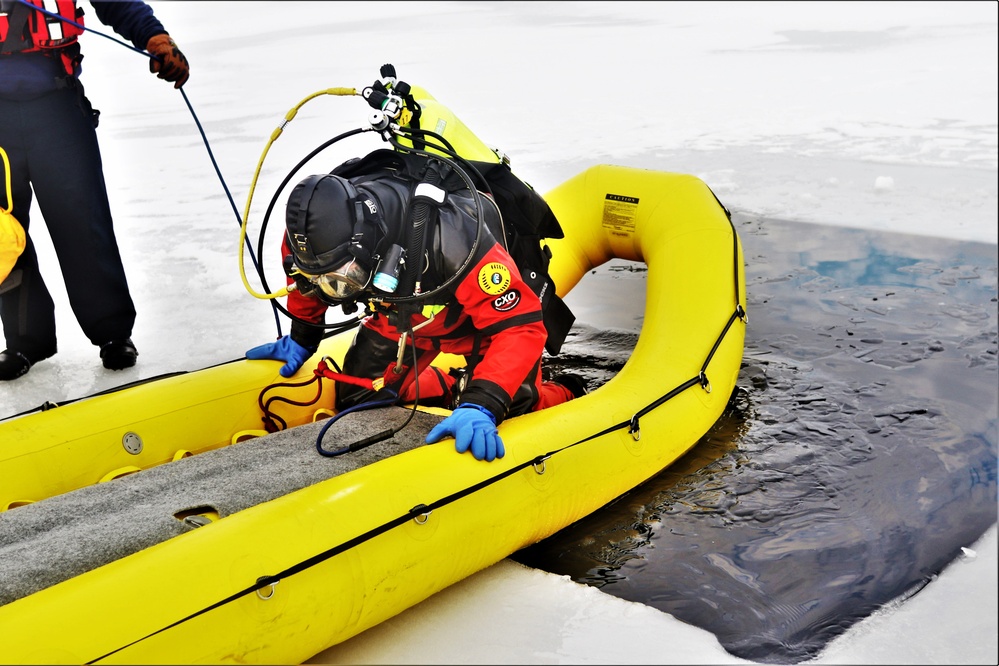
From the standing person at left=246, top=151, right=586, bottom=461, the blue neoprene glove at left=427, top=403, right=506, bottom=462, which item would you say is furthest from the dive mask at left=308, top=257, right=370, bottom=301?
the blue neoprene glove at left=427, top=403, right=506, bottom=462

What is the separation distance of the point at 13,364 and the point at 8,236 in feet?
2.37

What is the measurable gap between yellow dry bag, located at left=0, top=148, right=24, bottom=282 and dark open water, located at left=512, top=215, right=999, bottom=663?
6.89ft

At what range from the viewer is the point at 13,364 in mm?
3961

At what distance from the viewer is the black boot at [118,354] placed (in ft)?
13.1

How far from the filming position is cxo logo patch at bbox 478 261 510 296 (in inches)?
102

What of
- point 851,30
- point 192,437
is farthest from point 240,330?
point 851,30

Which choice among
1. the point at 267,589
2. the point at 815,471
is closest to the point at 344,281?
the point at 267,589

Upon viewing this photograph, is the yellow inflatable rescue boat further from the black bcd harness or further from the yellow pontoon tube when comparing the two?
the black bcd harness

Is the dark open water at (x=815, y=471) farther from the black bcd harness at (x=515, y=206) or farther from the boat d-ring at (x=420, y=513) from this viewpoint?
the black bcd harness at (x=515, y=206)

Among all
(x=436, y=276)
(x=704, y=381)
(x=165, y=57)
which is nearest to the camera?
(x=436, y=276)

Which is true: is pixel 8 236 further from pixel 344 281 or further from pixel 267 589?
pixel 267 589

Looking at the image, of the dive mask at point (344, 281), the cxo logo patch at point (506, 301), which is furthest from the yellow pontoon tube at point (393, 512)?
the dive mask at point (344, 281)

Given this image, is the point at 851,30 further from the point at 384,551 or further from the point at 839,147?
the point at 384,551

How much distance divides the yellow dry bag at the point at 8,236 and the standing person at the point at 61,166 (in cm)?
14
